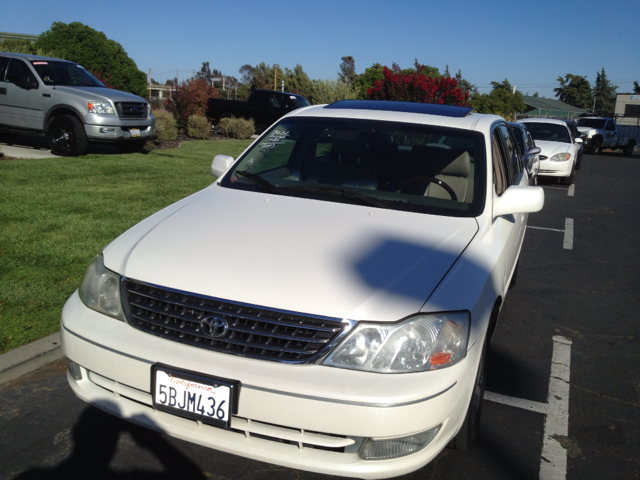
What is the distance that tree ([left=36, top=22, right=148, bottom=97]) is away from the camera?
3766 centimetres

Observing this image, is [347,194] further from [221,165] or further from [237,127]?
[237,127]

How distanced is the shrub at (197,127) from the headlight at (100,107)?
324 inches

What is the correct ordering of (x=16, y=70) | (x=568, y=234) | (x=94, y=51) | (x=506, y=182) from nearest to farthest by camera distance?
1. (x=506, y=182)
2. (x=568, y=234)
3. (x=16, y=70)
4. (x=94, y=51)

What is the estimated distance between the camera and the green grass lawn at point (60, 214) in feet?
15.0

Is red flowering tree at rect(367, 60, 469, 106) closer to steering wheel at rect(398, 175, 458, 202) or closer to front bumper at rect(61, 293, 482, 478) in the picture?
steering wheel at rect(398, 175, 458, 202)

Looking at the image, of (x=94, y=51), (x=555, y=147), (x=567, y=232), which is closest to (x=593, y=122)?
(x=555, y=147)

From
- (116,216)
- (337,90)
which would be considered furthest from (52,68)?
(337,90)

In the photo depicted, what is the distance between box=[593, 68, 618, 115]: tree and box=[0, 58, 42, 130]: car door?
111 metres

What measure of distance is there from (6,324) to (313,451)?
2809mm

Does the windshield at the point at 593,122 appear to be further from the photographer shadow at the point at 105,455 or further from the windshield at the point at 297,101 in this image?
the photographer shadow at the point at 105,455

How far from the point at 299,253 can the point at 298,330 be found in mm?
494

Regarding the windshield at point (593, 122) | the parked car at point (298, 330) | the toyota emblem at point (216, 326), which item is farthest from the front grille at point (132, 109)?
the windshield at point (593, 122)

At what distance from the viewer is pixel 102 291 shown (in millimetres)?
2902

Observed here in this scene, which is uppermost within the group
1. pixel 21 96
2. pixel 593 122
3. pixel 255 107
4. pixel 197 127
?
pixel 255 107
